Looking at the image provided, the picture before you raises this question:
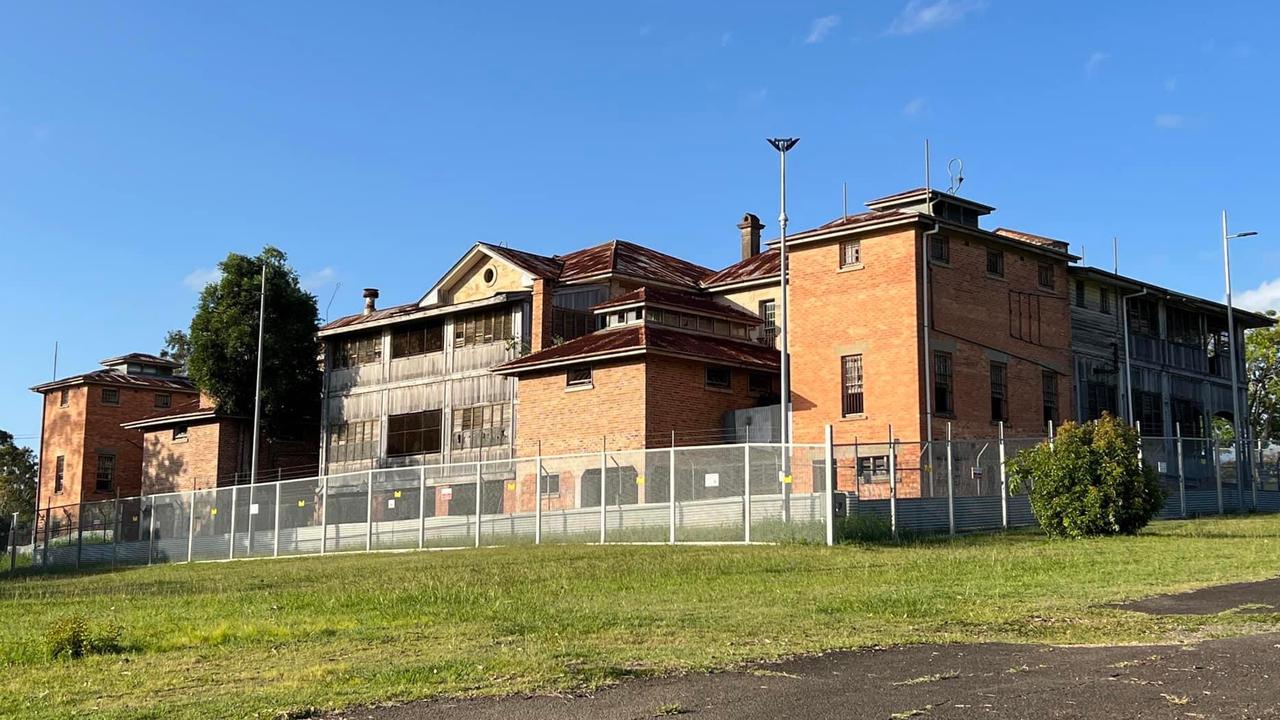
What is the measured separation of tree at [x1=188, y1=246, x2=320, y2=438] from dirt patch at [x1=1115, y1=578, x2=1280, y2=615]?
46864 millimetres

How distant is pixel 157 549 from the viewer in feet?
144

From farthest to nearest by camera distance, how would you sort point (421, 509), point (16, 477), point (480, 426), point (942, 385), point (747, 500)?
point (16, 477) → point (480, 426) → point (942, 385) → point (421, 509) → point (747, 500)

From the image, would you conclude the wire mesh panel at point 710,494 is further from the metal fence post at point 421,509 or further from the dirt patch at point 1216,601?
the dirt patch at point 1216,601

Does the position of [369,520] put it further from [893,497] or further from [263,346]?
[263,346]

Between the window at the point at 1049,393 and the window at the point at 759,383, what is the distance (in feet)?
28.4

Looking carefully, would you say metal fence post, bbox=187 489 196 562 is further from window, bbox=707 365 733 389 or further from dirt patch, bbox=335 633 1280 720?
dirt patch, bbox=335 633 1280 720

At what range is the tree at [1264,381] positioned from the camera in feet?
214

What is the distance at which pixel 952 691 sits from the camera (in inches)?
360

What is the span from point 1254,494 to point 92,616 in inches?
1314

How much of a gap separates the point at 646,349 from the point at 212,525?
48.5 feet

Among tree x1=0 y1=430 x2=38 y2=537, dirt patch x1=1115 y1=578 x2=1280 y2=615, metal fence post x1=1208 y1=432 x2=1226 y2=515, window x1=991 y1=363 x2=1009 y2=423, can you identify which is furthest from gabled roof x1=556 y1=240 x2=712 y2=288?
tree x1=0 y1=430 x2=38 y2=537

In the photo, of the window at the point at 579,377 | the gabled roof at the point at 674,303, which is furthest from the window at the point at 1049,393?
the window at the point at 579,377

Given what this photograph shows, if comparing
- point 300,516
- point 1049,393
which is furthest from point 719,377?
point 300,516

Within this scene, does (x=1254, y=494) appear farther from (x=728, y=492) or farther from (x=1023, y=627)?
(x=1023, y=627)
